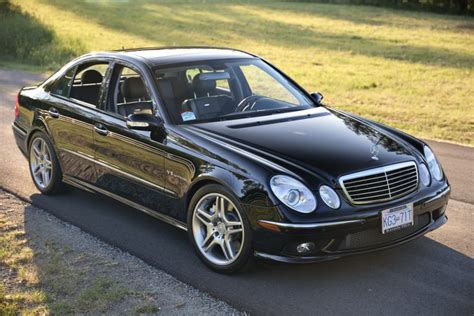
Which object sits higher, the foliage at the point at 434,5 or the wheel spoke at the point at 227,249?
the foliage at the point at 434,5

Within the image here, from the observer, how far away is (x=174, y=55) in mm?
6590

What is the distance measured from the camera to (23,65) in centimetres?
2073

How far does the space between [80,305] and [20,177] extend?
3820 mm

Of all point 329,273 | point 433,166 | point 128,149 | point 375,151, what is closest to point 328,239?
point 329,273

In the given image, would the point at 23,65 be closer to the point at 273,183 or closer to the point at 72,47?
the point at 72,47

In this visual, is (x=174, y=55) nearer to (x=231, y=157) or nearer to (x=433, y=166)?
(x=231, y=157)

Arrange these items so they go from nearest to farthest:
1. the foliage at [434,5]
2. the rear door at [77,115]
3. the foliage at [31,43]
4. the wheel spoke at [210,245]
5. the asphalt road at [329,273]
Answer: the asphalt road at [329,273] < the wheel spoke at [210,245] < the rear door at [77,115] < the foliage at [31,43] < the foliage at [434,5]

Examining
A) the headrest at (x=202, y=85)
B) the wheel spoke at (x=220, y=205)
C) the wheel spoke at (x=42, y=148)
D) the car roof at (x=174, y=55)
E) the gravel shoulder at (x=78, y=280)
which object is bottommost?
the gravel shoulder at (x=78, y=280)

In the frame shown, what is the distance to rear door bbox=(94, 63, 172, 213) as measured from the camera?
5891 millimetres

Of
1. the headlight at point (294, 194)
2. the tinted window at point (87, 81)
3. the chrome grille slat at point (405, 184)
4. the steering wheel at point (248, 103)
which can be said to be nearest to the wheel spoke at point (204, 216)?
the headlight at point (294, 194)

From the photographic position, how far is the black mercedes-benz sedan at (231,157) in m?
4.96

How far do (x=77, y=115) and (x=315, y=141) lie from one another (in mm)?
2489

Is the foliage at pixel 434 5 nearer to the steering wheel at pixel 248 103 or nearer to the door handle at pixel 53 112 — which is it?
the steering wheel at pixel 248 103

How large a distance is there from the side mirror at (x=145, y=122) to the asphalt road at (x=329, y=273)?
0.99 m
